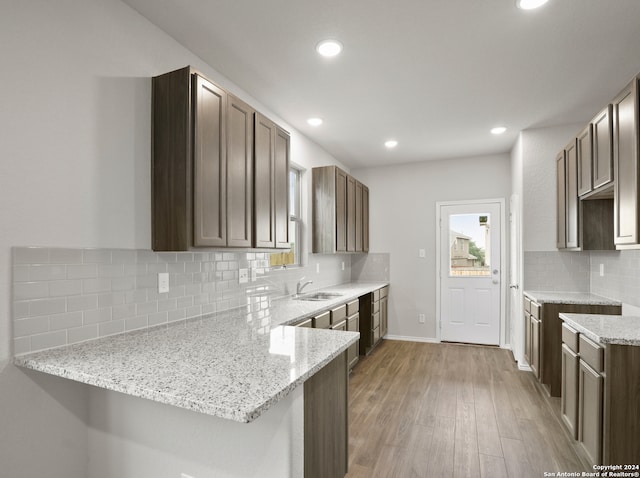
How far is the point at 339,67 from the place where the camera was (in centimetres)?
274

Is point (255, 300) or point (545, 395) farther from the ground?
point (255, 300)

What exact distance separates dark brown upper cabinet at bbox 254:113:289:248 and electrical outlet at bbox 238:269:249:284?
405 mm

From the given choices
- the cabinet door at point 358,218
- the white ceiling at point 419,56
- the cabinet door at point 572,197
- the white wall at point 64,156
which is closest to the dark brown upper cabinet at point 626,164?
the white ceiling at point 419,56

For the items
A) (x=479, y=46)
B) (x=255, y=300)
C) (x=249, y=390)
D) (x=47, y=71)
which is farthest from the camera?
(x=255, y=300)

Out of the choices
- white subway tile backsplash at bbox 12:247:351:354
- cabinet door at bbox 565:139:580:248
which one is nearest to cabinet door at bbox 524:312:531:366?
cabinet door at bbox 565:139:580:248

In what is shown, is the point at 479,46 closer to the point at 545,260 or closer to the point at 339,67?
the point at 339,67

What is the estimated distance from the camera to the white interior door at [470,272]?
5.25 metres

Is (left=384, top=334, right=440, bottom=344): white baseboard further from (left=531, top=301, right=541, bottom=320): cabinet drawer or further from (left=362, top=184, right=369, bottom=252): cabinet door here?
(left=531, top=301, right=541, bottom=320): cabinet drawer

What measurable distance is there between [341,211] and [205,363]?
3381mm

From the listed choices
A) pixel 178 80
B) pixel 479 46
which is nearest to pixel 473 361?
pixel 479 46

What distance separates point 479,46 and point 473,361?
3595mm

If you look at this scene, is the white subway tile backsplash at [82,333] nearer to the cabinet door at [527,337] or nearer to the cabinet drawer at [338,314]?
the cabinet drawer at [338,314]

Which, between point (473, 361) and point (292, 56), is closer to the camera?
point (292, 56)

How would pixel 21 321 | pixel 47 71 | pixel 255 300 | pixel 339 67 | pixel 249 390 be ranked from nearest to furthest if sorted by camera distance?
pixel 249 390 → pixel 21 321 → pixel 47 71 → pixel 339 67 → pixel 255 300
